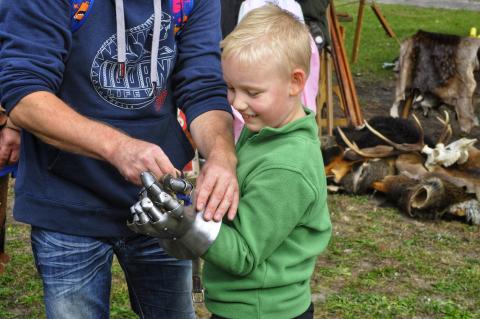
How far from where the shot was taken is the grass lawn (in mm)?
4621

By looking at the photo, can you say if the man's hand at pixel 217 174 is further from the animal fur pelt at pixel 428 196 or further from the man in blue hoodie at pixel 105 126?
the animal fur pelt at pixel 428 196

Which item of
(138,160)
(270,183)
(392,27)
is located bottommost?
(392,27)

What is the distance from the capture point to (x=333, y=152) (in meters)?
6.67

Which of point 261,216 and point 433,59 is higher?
point 261,216

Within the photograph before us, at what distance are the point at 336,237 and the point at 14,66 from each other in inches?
154

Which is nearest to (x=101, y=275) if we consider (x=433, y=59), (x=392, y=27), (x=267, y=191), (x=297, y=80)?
(x=267, y=191)

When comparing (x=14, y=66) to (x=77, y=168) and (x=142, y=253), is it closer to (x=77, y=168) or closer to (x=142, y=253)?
(x=77, y=168)

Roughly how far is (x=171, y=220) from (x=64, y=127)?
15.5 inches

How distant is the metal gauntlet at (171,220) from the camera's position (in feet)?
6.09

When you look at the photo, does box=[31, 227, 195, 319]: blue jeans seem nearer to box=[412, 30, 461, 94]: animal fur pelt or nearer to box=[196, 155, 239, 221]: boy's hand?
box=[196, 155, 239, 221]: boy's hand

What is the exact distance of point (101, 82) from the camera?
A: 2299 millimetres

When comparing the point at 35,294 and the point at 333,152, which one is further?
the point at 333,152

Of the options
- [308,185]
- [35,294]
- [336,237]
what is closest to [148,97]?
[308,185]

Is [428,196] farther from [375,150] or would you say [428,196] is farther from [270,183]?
[270,183]
